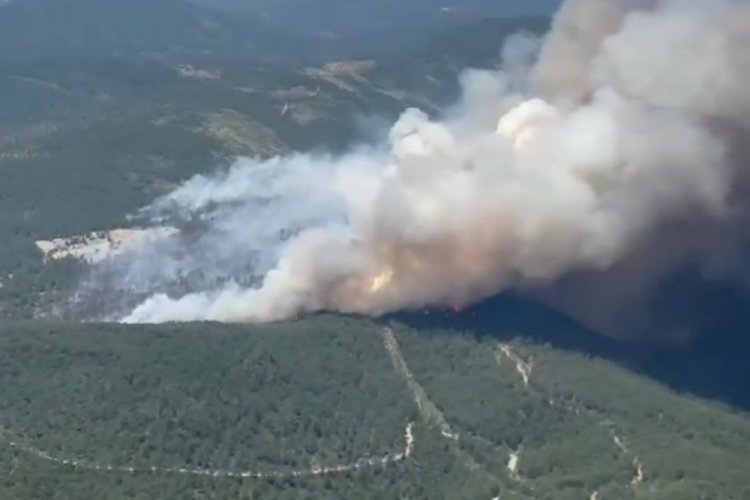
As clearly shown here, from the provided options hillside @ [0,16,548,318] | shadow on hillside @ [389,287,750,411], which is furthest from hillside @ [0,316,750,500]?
hillside @ [0,16,548,318]

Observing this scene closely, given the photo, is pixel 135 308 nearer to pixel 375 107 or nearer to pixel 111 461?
pixel 111 461

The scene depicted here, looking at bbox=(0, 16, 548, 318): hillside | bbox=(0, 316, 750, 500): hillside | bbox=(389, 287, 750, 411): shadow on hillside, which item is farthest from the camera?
bbox=(0, 16, 548, 318): hillside

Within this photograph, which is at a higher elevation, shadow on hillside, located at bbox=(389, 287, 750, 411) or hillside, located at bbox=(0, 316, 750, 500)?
shadow on hillside, located at bbox=(389, 287, 750, 411)

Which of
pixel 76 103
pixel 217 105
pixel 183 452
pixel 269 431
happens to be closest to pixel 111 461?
pixel 183 452

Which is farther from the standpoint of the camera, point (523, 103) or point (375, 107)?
point (375, 107)

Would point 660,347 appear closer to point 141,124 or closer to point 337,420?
point 337,420

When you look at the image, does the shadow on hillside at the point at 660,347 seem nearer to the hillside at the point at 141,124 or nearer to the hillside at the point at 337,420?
the hillside at the point at 337,420

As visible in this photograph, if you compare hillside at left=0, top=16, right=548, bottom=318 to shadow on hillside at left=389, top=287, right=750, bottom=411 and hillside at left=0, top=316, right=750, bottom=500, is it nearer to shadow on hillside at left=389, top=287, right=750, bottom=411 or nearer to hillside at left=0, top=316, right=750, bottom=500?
hillside at left=0, top=316, right=750, bottom=500
